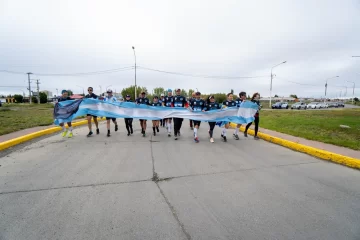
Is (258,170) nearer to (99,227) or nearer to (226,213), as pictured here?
(226,213)

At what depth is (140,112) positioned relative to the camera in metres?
8.27

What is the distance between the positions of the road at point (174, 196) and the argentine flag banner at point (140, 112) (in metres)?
2.60

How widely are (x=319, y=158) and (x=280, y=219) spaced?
4042 mm

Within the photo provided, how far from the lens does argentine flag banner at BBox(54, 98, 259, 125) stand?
788 centimetres

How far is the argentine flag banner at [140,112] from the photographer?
25.9 ft

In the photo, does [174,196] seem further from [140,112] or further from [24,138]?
[24,138]

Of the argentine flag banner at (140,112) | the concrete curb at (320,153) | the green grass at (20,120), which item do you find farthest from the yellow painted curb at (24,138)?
the concrete curb at (320,153)

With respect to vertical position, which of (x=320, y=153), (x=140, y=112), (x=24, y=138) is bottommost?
(x=320, y=153)

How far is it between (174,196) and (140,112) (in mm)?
5545

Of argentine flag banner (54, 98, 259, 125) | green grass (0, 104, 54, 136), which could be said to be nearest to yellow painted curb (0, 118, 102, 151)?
argentine flag banner (54, 98, 259, 125)

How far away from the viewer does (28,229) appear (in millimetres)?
2400

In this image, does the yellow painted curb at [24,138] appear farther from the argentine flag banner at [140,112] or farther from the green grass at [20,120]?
the green grass at [20,120]

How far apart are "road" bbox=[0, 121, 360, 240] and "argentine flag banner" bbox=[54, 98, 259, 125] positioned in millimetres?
2601

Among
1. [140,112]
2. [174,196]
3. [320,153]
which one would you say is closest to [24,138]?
[140,112]
